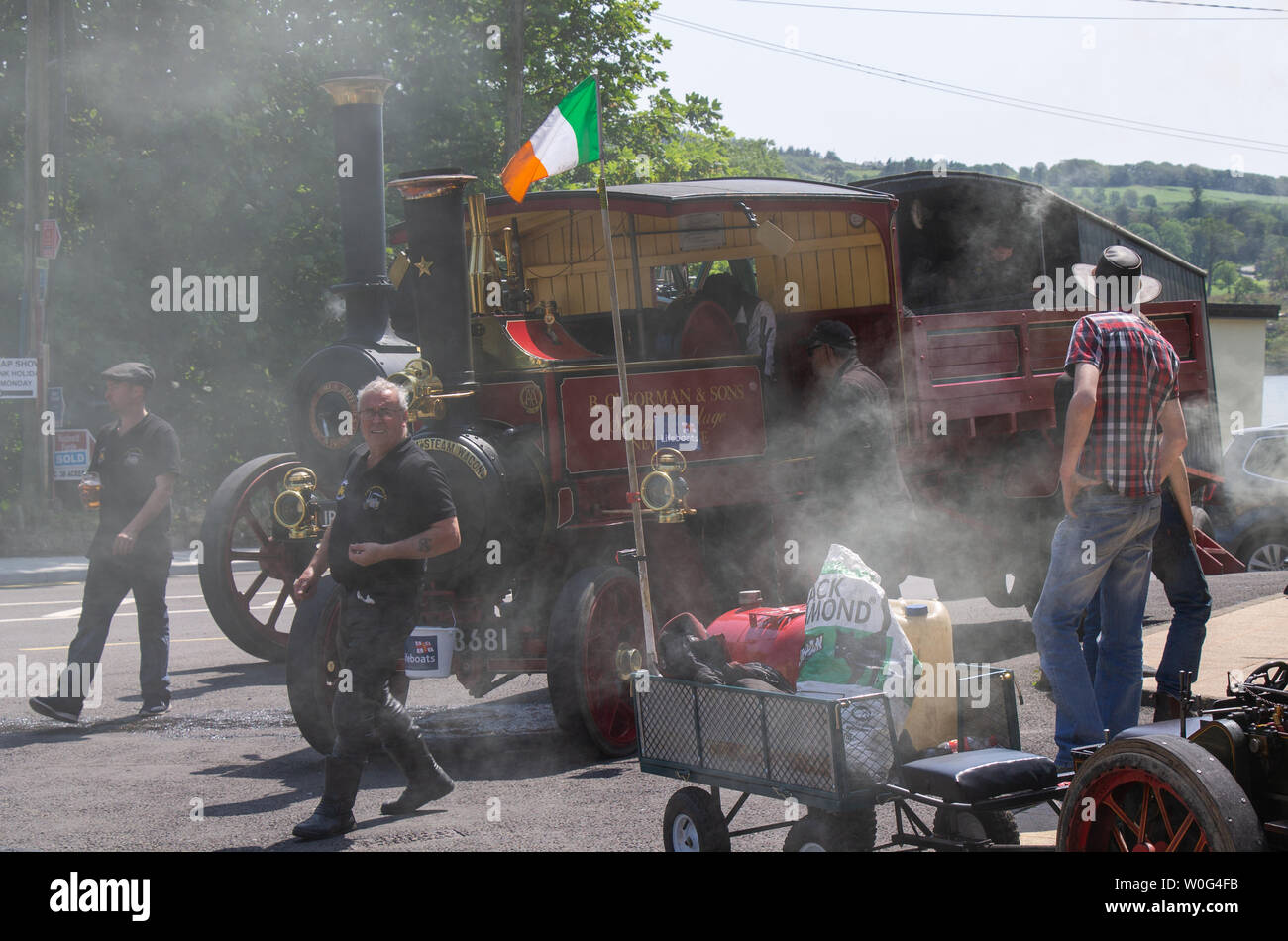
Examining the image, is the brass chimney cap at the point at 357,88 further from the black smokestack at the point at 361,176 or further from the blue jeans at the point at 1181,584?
the blue jeans at the point at 1181,584

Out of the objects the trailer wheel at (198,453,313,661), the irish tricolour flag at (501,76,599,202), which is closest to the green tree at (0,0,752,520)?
the trailer wheel at (198,453,313,661)

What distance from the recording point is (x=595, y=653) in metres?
6.96

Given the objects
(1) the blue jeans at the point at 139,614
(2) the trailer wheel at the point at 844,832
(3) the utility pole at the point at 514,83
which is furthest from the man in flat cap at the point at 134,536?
(3) the utility pole at the point at 514,83

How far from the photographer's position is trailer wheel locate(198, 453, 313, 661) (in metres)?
9.26

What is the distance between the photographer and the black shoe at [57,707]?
7.66 metres

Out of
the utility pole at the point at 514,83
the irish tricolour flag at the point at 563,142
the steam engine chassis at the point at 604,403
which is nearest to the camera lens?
the irish tricolour flag at the point at 563,142

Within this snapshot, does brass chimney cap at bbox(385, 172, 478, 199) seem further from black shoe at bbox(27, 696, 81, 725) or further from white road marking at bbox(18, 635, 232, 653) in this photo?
white road marking at bbox(18, 635, 232, 653)

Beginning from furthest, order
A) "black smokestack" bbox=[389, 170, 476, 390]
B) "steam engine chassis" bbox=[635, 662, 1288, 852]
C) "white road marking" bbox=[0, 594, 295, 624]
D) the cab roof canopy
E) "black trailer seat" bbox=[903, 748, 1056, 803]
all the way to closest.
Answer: "white road marking" bbox=[0, 594, 295, 624], the cab roof canopy, "black smokestack" bbox=[389, 170, 476, 390], "black trailer seat" bbox=[903, 748, 1056, 803], "steam engine chassis" bbox=[635, 662, 1288, 852]

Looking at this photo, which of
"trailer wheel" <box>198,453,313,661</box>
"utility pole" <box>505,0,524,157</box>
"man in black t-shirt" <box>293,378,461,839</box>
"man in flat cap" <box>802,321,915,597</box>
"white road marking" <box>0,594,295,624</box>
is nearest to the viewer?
"man in black t-shirt" <box>293,378,461,839</box>

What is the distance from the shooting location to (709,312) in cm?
859

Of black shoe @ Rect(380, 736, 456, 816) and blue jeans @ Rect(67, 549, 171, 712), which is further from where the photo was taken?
blue jeans @ Rect(67, 549, 171, 712)

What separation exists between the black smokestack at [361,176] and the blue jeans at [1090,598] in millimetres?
4945

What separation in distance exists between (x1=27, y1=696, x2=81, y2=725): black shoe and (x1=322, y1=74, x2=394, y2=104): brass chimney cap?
13.0 ft
